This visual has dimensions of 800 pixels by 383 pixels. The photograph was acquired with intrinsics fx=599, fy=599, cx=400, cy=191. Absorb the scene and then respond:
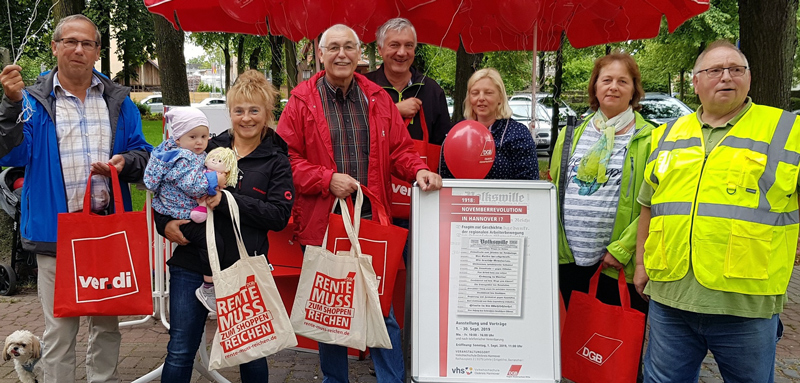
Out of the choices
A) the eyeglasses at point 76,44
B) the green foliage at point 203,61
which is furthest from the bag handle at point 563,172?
the green foliage at point 203,61

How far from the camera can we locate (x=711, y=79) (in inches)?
99.3

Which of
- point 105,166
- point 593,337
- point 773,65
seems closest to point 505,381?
point 593,337

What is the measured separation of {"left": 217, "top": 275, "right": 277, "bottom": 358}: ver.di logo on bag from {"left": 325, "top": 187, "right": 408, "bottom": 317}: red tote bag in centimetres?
50

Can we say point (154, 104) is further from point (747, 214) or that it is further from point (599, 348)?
point (747, 214)

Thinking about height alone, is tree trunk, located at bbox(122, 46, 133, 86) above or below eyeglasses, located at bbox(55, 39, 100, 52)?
above

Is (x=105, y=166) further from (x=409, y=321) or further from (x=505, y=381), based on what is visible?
(x=505, y=381)

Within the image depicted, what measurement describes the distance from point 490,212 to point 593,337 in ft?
2.93

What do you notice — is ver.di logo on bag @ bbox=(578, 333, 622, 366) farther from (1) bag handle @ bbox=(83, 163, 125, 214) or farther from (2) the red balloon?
(1) bag handle @ bbox=(83, 163, 125, 214)

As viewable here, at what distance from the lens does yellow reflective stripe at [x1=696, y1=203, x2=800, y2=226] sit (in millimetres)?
2393

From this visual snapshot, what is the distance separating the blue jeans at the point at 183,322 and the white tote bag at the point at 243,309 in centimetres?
20

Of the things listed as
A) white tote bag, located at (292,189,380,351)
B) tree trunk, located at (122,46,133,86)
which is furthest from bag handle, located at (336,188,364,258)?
tree trunk, located at (122,46,133,86)

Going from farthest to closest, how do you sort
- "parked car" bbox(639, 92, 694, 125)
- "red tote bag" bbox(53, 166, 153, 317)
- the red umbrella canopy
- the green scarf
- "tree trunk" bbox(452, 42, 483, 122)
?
"parked car" bbox(639, 92, 694, 125) → "tree trunk" bbox(452, 42, 483, 122) → the red umbrella canopy → the green scarf → "red tote bag" bbox(53, 166, 153, 317)

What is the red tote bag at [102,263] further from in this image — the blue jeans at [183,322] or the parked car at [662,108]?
the parked car at [662,108]

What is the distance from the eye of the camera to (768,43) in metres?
6.13
